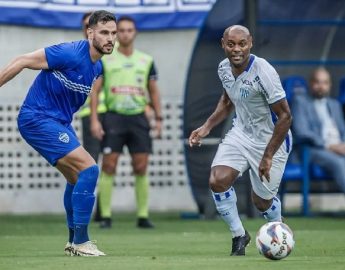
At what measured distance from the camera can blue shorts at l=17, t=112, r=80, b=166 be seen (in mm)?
11727

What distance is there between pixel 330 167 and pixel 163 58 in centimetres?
324

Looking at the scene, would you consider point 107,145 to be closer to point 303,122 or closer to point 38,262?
point 303,122

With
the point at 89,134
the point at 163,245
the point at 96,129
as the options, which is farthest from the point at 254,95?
the point at 89,134

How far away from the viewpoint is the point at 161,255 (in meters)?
11.8

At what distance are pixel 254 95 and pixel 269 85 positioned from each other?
0.25 meters

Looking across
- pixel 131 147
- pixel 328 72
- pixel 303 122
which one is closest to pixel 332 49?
pixel 328 72

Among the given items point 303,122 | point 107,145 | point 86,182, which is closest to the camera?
point 86,182

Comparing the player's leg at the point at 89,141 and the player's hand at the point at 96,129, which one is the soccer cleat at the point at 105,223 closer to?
the player's hand at the point at 96,129

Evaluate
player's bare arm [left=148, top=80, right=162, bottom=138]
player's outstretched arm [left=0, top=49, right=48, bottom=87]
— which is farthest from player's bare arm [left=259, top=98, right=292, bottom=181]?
player's bare arm [left=148, top=80, right=162, bottom=138]

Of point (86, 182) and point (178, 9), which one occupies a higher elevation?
point (178, 9)

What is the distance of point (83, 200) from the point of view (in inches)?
459

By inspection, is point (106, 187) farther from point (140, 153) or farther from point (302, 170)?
point (302, 170)

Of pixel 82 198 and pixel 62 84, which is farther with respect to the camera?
pixel 62 84

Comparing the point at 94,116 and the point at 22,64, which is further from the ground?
the point at 22,64
